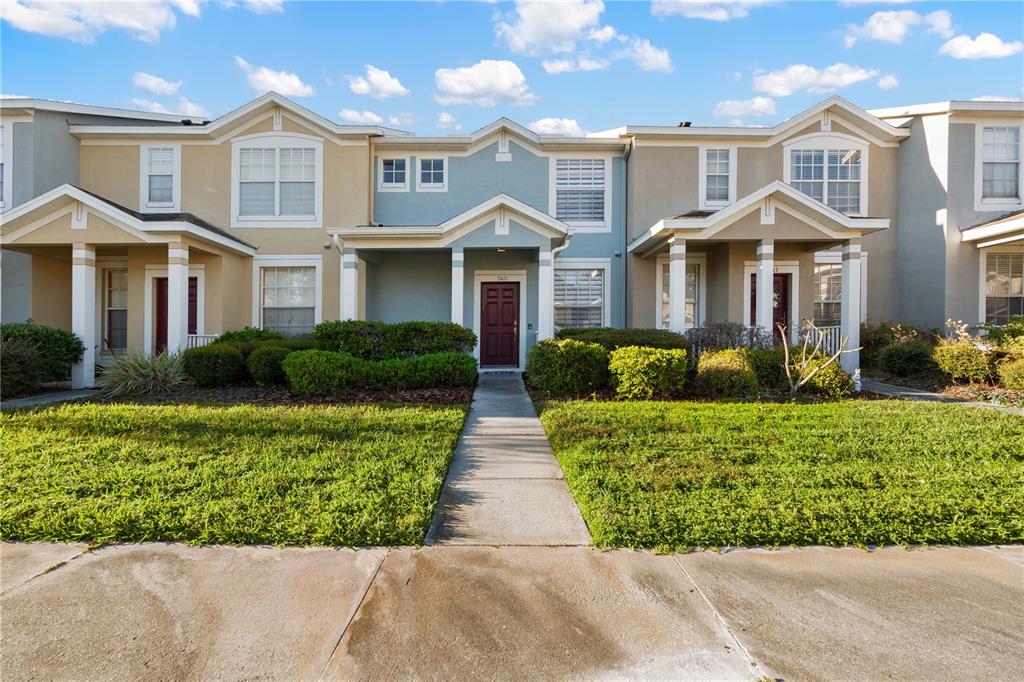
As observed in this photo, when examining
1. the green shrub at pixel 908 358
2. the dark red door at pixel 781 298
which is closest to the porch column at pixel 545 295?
the dark red door at pixel 781 298

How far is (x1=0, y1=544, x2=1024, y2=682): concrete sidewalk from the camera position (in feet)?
7.85

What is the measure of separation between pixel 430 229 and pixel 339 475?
797 centimetres

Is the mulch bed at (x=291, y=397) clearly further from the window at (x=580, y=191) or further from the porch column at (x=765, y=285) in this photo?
the porch column at (x=765, y=285)

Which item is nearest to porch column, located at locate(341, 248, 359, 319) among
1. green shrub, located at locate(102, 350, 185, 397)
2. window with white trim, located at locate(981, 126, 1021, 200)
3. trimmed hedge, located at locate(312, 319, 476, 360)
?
trimmed hedge, located at locate(312, 319, 476, 360)

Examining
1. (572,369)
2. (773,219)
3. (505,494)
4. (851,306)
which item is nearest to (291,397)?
(572,369)

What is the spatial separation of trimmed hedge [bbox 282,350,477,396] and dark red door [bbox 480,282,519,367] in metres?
3.82

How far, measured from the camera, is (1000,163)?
13.4m

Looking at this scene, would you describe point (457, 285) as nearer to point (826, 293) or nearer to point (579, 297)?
point (579, 297)

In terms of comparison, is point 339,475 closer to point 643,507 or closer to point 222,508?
point 222,508

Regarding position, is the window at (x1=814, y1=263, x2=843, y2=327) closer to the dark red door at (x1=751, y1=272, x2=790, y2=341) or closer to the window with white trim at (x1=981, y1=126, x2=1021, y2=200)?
the dark red door at (x1=751, y1=272, x2=790, y2=341)

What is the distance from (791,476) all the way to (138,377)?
10.9 metres

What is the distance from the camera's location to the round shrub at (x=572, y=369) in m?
9.52

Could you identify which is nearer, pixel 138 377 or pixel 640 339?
pixel 138 377

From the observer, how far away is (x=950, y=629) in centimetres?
269
